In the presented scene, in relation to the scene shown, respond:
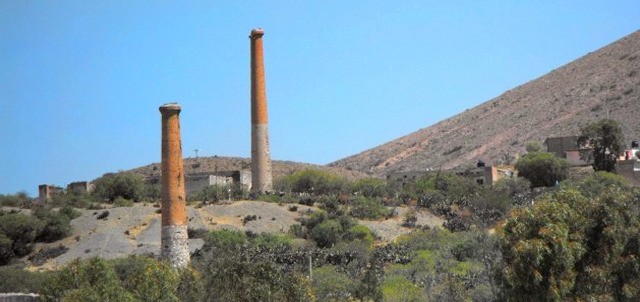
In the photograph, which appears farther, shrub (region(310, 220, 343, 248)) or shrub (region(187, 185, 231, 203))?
shrub (region(187, 185, 231, 203))

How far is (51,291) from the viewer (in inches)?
1026

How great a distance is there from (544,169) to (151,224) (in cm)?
2460

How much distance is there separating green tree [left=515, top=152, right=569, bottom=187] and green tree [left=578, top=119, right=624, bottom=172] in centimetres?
187

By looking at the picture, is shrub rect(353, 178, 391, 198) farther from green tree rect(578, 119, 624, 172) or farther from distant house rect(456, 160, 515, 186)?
green tree rect(578, 119, 624, 172)

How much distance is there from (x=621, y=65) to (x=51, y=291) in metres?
Result: 83.1

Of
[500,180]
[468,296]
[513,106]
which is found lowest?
[468,296]

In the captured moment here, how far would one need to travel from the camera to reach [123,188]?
6412 cm

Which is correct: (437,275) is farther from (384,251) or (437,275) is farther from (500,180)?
(500,180)

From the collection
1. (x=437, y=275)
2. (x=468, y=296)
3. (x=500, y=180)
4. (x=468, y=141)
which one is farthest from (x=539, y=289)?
(x=468, y=141)

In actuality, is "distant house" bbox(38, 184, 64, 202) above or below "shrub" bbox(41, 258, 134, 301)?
above

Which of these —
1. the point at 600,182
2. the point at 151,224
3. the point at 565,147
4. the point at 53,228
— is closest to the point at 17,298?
the point at 53,228

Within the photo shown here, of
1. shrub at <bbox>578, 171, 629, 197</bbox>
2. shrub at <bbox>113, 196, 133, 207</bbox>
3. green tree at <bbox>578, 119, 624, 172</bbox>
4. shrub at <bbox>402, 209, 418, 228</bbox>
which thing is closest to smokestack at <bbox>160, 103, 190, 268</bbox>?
shrub at <bbox>578, 171, 629, 197</bbox>

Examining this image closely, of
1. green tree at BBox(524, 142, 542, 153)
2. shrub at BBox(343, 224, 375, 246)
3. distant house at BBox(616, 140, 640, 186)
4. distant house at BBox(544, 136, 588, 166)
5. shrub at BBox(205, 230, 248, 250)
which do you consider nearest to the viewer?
shrub at BBox(205, 230, 248, 250)

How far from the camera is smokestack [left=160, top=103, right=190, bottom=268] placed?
35.6 m
